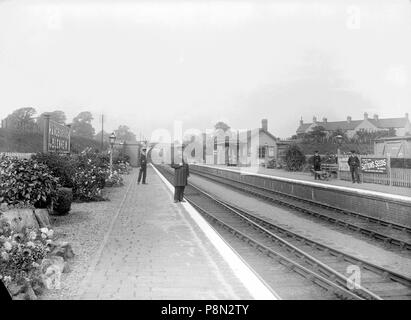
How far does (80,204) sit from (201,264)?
7.41 meters

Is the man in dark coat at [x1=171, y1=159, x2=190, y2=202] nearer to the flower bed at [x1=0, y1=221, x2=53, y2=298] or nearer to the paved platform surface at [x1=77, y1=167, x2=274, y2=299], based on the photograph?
the paved platform surface at [x1=77, y1=167, x2=274, y2=299]

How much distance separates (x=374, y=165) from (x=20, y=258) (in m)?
17.2

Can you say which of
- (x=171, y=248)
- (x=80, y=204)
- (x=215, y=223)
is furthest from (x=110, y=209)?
(x=171, y=248)

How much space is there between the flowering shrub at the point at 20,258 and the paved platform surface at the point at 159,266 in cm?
57

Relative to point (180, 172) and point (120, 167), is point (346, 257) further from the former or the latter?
point (120, 167)

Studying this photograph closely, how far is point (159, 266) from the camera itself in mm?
5074

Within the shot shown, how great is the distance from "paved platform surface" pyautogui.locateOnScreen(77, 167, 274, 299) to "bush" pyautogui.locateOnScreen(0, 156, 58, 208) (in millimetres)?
1461

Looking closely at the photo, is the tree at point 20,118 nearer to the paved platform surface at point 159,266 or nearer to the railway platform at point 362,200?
the paved platform surface at point 159,266

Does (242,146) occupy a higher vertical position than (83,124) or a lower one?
lower

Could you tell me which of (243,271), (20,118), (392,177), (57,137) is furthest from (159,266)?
(392,177)

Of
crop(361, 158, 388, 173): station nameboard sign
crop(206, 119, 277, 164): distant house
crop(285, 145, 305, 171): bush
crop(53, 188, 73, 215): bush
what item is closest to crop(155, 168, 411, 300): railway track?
crop(53, 188, 73, 215): bush

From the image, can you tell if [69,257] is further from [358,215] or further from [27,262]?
[358,215]

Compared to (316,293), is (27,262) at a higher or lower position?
higher
